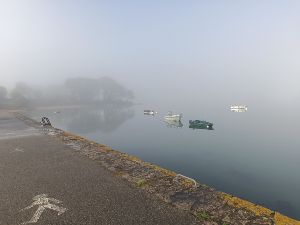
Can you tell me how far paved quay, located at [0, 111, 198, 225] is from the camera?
929 centimetres

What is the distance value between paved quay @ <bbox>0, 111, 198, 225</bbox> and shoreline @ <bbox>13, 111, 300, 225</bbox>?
0.44 metres

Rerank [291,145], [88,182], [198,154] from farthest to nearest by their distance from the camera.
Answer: [291,145], [198,154], [88,182]

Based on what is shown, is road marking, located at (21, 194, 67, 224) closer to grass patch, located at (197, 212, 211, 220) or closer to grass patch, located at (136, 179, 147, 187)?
grass patch, located at (136, 179, 147, 187)

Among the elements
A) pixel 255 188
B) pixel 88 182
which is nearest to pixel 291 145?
A: pixel 255 188

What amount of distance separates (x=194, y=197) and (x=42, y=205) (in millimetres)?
→ 5964

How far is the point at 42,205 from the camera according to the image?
1048 cm

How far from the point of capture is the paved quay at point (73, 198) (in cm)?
929

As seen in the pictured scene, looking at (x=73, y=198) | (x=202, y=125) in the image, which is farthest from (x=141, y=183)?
(x=202, y=125)

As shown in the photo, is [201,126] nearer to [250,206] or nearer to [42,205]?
[250,206]

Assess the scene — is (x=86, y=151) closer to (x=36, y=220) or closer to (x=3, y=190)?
(x=3, y=190)

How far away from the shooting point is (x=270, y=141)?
79062 mm

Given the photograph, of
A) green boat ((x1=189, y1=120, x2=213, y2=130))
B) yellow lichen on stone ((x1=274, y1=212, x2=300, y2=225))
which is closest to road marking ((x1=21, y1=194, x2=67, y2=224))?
yellow lichen on stone ((x1=274, y1=212, x2=300, y2=225))

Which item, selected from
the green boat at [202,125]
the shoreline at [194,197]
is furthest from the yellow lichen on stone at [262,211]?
the green boat at [202,125]

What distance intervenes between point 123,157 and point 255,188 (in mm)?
25762
